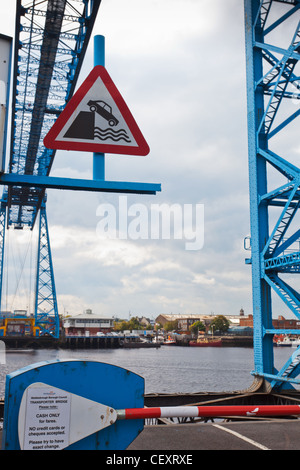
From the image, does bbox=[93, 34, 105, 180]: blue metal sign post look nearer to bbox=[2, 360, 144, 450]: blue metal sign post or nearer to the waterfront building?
bbox=[2, 360, 144, 450]: blue metal sign post

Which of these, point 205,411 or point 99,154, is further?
point 99,154

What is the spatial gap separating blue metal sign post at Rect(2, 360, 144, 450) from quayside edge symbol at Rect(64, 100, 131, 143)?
1.79 meters

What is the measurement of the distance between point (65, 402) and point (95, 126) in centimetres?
211

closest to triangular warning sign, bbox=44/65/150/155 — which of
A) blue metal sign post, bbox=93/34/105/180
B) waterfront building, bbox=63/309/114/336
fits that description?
blue metal sign post, bbox=93/34/105/180

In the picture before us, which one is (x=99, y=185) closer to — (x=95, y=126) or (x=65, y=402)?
(x=95, y=126)

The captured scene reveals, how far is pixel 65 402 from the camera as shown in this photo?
284 centimetres

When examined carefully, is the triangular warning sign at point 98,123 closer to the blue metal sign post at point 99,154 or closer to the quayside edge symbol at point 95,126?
the quayside edge symbol at point 95,126

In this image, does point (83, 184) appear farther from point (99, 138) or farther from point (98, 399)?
point (98, 399)

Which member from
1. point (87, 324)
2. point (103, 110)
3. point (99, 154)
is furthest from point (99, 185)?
point (87, 324)

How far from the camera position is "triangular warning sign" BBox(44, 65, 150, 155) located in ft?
11.9

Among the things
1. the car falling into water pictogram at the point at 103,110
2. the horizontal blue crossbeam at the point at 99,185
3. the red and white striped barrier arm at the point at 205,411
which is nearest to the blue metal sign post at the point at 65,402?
the red and white striped barrier arm at the point at 205,411

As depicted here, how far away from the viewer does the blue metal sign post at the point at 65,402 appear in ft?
8.97
